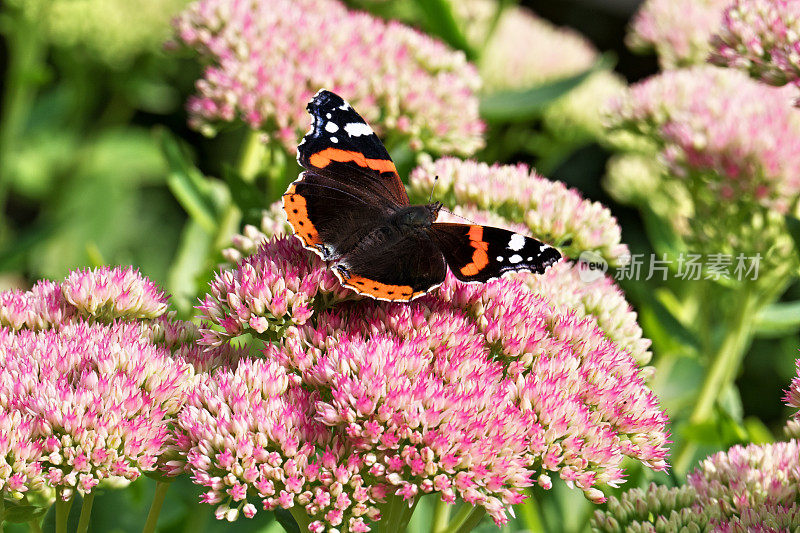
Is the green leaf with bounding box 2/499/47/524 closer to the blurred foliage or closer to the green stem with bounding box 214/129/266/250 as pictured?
the blurred foliage

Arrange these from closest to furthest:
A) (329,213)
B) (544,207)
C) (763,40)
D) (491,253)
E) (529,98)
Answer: (491,253) → (329,213) → (544,207) → (763,40) → (529,98)

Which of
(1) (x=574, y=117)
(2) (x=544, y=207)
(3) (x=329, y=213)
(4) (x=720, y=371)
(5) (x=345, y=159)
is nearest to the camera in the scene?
(3) (x=329, y=213)

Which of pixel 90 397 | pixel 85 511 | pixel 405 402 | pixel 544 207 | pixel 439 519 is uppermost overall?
pixel 544 207

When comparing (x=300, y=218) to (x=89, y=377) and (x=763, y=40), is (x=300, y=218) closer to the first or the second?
(x=89, y=377)

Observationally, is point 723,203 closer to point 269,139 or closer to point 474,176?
point 474,176

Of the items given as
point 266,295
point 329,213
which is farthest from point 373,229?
point 266,295

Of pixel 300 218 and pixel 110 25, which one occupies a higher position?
pixel 300 218

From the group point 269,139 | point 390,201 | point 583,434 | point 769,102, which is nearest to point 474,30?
point 769,102
